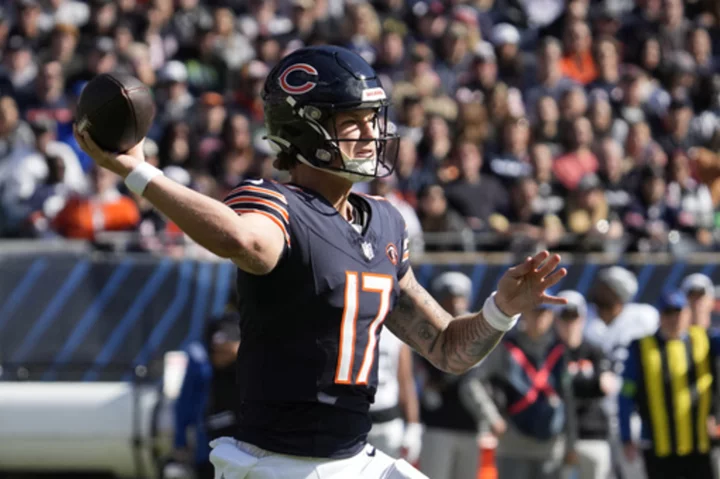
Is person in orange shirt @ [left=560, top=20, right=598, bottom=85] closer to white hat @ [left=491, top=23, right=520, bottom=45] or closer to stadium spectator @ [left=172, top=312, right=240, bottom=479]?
white hat @ [left=491, top=23, right=520, bottom=45]

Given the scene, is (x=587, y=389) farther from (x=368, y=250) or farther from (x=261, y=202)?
(x=261, y=202)

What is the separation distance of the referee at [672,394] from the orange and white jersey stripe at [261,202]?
191 inches

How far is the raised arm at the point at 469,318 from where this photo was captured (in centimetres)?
394

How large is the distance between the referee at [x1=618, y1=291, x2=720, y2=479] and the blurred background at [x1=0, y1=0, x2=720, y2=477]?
4.40ft

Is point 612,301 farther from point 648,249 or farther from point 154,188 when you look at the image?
point 154,188

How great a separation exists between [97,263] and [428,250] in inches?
94.6

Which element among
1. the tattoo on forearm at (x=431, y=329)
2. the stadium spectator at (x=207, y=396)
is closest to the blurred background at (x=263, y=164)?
the stadium spectator at (x=207, y=396)

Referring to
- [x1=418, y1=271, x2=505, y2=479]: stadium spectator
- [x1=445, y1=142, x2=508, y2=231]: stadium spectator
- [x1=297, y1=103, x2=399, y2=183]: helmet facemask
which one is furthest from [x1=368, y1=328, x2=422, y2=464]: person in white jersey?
[x1=297, y1=103, x2=399, y2=183]: helmet facemask

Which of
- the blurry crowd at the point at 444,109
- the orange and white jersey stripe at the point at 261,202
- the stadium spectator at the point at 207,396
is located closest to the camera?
the orange and white jersey stripe at the point at 261,202

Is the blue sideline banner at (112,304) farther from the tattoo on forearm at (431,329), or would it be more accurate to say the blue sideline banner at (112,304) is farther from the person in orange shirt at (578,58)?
the tattoo on forearm at (431,329)

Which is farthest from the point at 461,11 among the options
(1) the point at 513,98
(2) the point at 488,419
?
(2) the point at 488,419

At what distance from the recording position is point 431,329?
4.20 meters

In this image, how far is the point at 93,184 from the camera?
9750mm

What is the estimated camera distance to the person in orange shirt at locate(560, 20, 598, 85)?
40.0 ft
